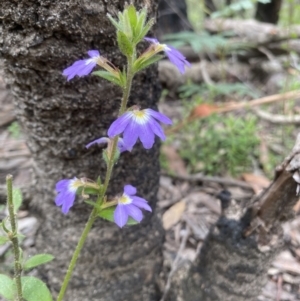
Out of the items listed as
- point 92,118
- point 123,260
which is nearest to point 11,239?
point 92,118

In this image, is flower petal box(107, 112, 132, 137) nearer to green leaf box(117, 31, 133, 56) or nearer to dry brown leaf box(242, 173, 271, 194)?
green leaf box(117, 31, 133, 56)

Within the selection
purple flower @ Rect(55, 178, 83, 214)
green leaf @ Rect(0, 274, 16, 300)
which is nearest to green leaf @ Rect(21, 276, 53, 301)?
green leaf @ Rect(0, 274, 16, 300)

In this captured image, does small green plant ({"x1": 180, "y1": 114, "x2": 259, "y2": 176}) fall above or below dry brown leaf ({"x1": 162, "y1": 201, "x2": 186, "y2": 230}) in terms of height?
above

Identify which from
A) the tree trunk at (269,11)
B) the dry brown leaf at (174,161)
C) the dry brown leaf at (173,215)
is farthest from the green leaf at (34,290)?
the tree trunk at (269,11)

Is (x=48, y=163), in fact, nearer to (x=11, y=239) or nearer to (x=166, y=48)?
(x=11, y=239)

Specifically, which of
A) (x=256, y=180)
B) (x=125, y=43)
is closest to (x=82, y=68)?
(x=125, y=43)
